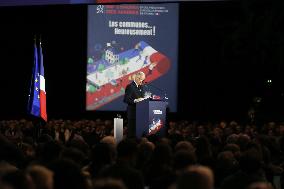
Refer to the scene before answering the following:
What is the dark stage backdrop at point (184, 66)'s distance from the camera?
23.3 metres

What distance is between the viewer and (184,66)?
23547 mm

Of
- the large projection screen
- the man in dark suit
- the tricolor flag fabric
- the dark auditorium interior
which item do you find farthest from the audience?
the large projection screen

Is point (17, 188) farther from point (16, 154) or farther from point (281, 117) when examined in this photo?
point (281, 117)

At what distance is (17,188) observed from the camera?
162 inches

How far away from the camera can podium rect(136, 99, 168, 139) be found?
12.8 metres

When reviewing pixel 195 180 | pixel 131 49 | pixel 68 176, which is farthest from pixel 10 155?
pixel 131 49

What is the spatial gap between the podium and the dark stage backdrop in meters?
9.14

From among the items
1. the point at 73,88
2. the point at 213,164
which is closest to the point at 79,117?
the point at 73,88

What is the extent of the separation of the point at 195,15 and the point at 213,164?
1672 centimetres

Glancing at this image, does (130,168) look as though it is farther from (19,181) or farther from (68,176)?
(19,181)

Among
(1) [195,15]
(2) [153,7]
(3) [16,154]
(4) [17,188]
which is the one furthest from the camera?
(1) [195,15]

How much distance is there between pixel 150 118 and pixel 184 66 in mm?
10841

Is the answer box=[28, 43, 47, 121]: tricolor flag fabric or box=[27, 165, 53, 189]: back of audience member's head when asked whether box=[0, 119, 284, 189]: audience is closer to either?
box=[27, 165, 53, 189]: back of audience member's head

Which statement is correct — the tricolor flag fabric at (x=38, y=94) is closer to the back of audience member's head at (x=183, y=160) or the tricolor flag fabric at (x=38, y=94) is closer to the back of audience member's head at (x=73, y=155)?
the back of audience member's head at (x=73, y=155)
